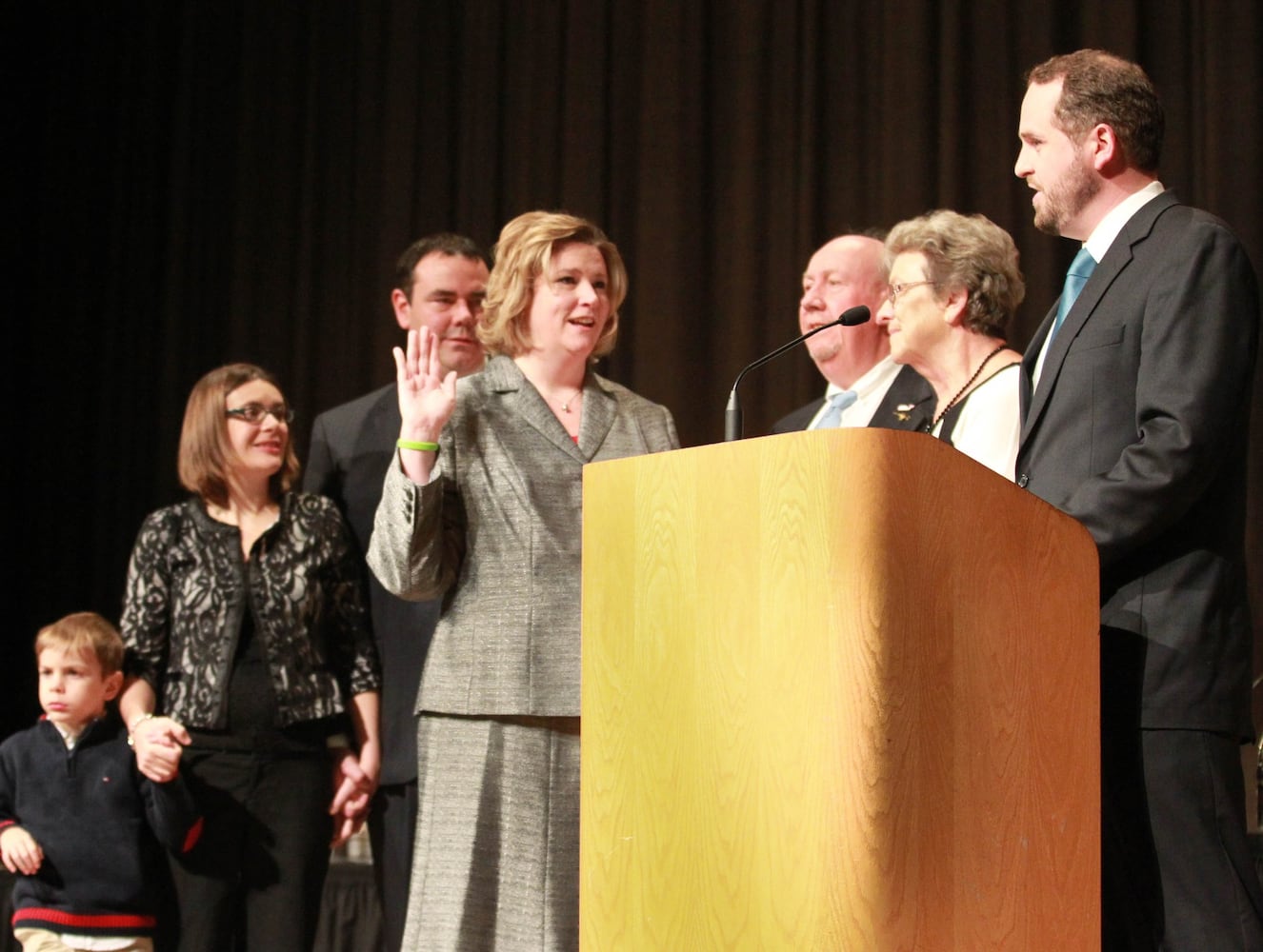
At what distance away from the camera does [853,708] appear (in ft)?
5.28

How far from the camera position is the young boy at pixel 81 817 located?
10.8ft

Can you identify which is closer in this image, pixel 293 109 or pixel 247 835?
pixel 247 835

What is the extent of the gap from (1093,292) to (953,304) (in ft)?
2.58

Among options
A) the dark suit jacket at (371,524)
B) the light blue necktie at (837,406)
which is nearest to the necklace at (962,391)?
the light blue necktie at (837,406)

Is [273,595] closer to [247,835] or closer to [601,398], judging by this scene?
[247,835]

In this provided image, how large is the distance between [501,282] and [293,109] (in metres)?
3.04

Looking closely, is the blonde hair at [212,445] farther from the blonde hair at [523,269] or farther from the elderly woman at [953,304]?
the elderly woman at [953,304]

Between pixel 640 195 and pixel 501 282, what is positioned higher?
pixel 640 195

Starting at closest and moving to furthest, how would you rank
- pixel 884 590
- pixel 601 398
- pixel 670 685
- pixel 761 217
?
pixel 884 590
pixel 670 685
pixel 601 398
pixel 761 217

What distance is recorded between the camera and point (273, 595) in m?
3.29

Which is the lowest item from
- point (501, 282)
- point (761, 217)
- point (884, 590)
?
point (884, 590)

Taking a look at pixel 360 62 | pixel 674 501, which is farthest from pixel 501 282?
pixel 360 62

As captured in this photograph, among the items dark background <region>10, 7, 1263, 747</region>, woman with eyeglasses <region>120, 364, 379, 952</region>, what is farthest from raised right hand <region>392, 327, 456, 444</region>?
dark background <region>10, 7, 1263, 747</region>

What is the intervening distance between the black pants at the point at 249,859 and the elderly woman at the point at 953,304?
5.04 ft
